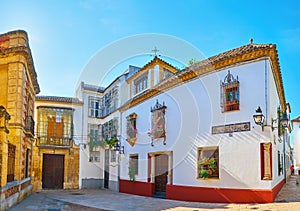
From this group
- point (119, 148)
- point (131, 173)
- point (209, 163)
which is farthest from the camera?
point (119, 148)

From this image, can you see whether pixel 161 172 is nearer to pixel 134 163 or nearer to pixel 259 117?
pixel 134 163

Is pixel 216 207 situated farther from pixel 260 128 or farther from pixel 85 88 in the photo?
pixel 85 88

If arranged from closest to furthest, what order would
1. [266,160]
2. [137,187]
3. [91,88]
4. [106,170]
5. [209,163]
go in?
[266,160]
[209,163]
[137,187]
[106,170]
[91,88]

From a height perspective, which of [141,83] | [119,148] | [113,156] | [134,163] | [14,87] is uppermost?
[141,83]

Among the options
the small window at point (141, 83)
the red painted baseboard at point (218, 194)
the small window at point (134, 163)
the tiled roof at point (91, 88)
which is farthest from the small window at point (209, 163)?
the tiled roof at point (91, 88)

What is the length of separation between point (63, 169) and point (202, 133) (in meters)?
12.4

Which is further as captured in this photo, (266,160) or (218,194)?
(218,194)

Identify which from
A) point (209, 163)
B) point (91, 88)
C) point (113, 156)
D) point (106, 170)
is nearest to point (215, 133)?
point (209, 163)

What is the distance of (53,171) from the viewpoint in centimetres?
2095

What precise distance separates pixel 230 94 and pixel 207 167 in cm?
274

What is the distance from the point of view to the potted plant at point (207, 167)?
36.8 ft

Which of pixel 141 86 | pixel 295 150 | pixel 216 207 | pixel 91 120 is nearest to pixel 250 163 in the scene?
pixel 216 207

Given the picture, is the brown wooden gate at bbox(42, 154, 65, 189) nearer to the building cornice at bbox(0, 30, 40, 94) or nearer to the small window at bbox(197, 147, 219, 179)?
the building cornice at bbox(0, 30, 40, 94)

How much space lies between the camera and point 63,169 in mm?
21141
